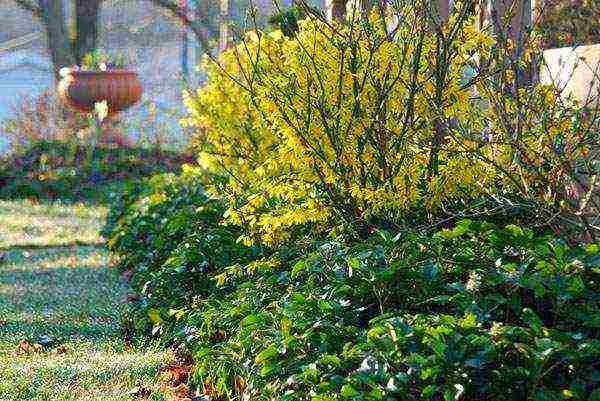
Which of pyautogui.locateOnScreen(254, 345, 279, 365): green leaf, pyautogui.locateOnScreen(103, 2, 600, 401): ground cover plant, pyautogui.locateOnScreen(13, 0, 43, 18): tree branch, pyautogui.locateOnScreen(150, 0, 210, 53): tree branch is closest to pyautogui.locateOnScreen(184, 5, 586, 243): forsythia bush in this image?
pyautogui.locateOnScreen(103, 2, 600, 401): ground cover plant

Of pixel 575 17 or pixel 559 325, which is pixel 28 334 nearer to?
pixel 559 325

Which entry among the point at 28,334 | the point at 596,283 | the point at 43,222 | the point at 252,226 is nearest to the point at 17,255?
the point at 43,222

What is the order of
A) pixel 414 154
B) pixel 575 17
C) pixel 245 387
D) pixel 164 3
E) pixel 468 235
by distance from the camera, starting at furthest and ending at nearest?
pixel 164 3 < pixel 575 17 < pixel 414 154 < pixel 468 235 < pixel 245 387

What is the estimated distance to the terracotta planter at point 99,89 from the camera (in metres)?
15.5

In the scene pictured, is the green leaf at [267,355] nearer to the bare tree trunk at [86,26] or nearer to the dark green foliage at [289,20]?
the dark green foliage at [289,20]

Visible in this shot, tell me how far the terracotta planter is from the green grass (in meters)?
4.45

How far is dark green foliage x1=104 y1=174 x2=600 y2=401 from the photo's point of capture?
3.47m

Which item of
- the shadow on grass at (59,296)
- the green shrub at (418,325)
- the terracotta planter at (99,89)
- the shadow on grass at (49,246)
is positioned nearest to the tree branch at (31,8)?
the terracotta planter at (99,89)

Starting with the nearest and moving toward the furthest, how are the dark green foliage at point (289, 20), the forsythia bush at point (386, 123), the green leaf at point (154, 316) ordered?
the forsythia bush at point (386, 123)
the green leaf at point (154, 316)
the dark green foliage at point (289, 20)

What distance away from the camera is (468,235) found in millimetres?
4758

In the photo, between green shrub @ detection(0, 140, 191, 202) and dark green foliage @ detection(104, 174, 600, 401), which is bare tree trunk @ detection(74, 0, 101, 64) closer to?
green shrub @ detection(0, 140, 191, 202)

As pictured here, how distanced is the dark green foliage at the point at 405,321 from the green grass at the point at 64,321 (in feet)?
1.07

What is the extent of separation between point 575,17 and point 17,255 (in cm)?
570

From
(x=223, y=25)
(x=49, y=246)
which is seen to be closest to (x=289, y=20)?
(x=49, y=246)
